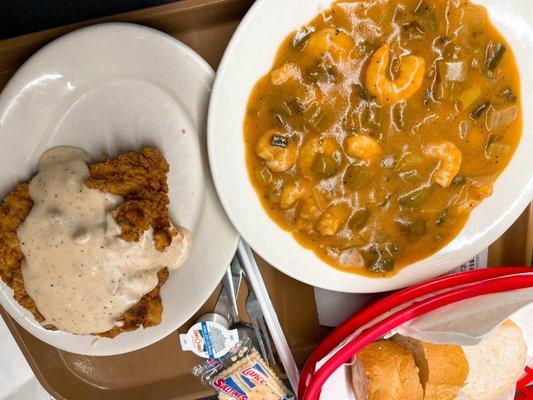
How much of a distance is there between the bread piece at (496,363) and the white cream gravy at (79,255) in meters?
1.39

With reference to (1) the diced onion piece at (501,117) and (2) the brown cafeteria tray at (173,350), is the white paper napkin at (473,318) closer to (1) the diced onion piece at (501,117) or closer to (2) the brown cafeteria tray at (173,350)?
(2) the brown cafeteria tray at (173,350)

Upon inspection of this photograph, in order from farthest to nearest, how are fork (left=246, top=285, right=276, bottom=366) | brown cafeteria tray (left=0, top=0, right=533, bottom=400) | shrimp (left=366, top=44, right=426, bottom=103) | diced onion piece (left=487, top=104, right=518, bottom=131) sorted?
fork (left=246, top=285, right=276, bottom=366)
brown cafeteria tray (left=0, top=0, right=533, bottom=400)
diced onion piece (left=487, top=104, right=518, bottom=131)
shrimp (left=366, top=44, right=426, bottom=103)

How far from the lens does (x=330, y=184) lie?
208cm

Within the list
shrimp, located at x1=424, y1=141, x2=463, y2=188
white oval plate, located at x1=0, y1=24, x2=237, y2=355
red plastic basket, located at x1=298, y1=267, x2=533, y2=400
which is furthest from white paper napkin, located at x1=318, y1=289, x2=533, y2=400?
white oval plate, located at x1=0, y1=24, x2=237, y2=355

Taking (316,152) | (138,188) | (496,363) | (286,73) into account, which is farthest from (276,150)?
(496,363)

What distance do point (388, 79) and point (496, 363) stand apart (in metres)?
1.33

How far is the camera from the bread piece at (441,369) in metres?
2.20

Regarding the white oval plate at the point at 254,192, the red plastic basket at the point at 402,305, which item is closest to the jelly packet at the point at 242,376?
the red plastic basket at the point at 402,305

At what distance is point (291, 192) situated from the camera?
207 cm

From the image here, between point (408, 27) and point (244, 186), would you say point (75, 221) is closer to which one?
point (244, 186)

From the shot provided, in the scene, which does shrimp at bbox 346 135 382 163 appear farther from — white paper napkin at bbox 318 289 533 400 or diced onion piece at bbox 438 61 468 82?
white paper napkin at bbox 318 289 533 400

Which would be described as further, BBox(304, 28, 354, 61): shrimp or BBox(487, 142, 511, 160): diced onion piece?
BBox(487, 142, 511, 160): diced onion piece

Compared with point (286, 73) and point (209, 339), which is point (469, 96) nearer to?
point (286, 73)

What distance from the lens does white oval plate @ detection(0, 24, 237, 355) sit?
6.67ft
